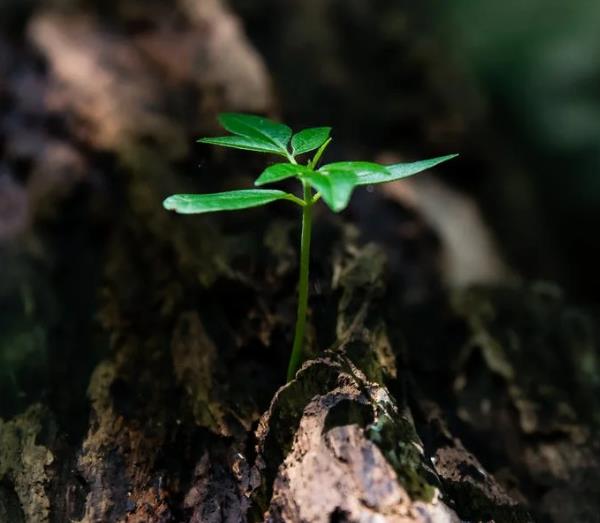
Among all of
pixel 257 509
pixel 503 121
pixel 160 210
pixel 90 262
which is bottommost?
pixel 257 509

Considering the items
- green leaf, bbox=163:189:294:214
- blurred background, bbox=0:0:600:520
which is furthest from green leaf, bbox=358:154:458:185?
blurred background, bbox=0:0:600:520

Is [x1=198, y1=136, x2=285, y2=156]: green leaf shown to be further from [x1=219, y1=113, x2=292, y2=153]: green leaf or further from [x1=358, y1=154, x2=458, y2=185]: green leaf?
[x1=358, y1=154, x2=458, y2=185]: green leaf

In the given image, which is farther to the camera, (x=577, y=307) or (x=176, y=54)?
(x=176, y=54)

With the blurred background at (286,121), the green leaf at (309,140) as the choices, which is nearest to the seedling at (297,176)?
the green leaf at (309,140)

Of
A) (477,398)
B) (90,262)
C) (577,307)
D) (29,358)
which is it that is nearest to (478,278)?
(577,307)

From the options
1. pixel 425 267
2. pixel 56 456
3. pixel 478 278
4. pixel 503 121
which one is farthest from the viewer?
pixel 503 121

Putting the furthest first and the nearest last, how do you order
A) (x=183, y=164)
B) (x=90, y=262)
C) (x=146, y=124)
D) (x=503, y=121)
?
(x=503, y=121), (x=146, y=124), (x=183, y=164), (x=90, y=262)

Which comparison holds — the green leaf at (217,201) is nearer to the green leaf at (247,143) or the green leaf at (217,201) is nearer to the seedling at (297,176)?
the seedling at (297,176)

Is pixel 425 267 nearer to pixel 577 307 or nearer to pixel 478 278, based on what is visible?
pixel 478 278
